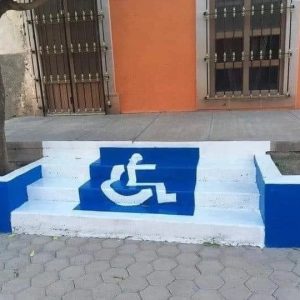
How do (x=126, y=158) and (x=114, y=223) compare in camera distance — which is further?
(x=126, y=158)

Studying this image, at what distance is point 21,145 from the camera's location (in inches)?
162

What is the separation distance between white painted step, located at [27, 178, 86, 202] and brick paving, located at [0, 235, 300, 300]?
1.82 ft

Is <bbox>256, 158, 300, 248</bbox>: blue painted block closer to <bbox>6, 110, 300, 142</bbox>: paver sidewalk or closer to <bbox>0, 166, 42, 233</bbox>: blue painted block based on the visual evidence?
<bbox>6, 110, 300, 142</bbox>: paver sidewalk

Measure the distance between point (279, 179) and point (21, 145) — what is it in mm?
2913

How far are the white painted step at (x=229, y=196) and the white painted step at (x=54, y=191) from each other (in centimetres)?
125

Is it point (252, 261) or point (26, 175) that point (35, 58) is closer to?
point (26, 175)

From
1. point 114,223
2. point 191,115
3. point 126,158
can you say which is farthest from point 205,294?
point 191,115

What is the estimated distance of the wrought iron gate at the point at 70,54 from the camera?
553cm

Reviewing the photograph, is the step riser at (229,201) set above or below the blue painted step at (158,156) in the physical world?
below

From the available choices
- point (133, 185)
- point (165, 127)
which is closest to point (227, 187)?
point (133, 185)

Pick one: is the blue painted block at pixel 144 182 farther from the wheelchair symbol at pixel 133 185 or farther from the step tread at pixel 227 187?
the step tread at pixel 227 187

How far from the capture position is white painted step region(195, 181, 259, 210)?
3172mm

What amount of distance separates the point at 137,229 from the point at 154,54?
334 centimetres

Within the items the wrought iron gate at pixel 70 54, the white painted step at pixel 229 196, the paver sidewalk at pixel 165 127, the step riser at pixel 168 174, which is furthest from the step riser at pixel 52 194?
the wrought iron gate at pixel 70 54
